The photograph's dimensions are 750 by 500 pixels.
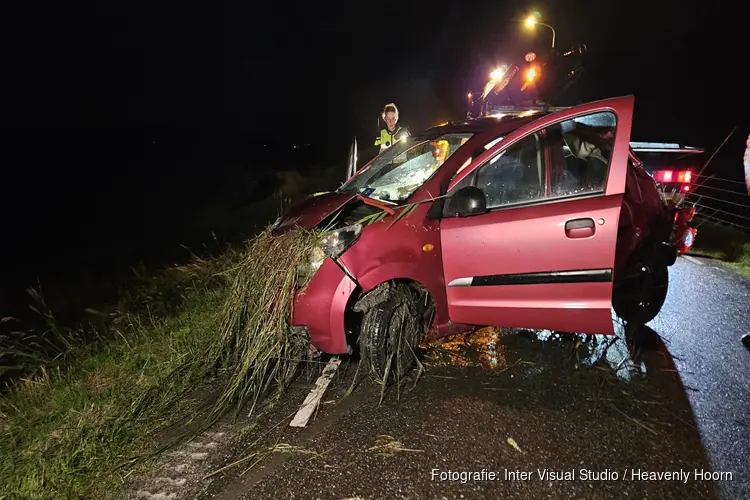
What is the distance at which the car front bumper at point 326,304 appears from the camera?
3090 millimetres

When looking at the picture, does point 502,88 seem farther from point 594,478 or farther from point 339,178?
point 339,178

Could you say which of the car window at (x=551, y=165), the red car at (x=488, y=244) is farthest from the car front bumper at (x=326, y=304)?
the car window at (x=551, y=165)

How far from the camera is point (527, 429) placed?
2.79 metres

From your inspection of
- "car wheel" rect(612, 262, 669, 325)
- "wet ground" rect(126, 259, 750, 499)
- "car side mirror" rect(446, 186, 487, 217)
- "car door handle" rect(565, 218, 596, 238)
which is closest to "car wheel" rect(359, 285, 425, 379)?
"wet ground" rect(126, 259, 750, 499)

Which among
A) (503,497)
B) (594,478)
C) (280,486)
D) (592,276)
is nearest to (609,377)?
(592,276)

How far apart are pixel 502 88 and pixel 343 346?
7167 mm

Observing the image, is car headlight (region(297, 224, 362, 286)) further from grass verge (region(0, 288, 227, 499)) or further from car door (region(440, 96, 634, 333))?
grass verge (region(0, 288, 227, 499))

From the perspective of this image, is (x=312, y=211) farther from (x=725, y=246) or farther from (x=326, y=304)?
(x=725, y=246)

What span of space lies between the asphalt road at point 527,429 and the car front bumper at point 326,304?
46 cm

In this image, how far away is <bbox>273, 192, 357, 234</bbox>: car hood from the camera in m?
3.42

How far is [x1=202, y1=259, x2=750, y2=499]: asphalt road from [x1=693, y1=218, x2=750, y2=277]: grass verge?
3.36 m

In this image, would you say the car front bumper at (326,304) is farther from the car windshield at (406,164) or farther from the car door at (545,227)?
the car windshield at (406,164)

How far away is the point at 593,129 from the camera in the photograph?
338 cm

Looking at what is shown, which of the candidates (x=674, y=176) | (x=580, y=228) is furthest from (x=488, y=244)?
(x=674, y=176)
